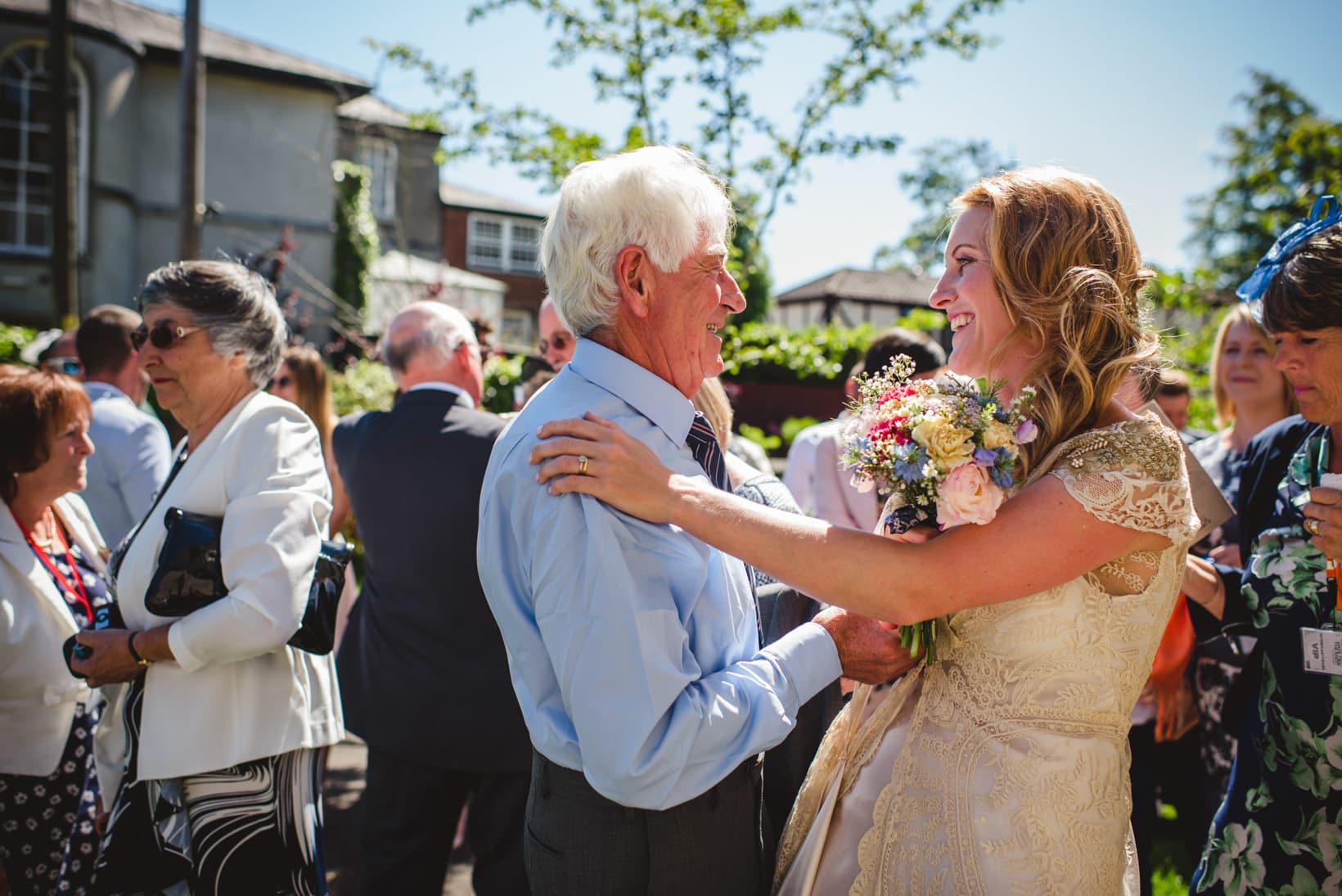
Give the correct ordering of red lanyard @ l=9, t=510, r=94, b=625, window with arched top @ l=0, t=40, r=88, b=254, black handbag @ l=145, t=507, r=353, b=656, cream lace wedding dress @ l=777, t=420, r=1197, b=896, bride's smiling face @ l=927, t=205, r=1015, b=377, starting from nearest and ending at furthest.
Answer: cream lace wedding dress @ l=777, t=420, r=1197, b=896, bride's smiling face @ l=927, t=205, r=1015, b=377, black handbag @ l=145, t=507, r=353, b=656, red lanyard @ l=9, t=510, r=94, b=625, window with arched top @ l=0, t=40, r=88, b=254

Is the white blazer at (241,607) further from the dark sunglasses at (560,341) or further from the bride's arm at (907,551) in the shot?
the dark sunglasses at (560,341)

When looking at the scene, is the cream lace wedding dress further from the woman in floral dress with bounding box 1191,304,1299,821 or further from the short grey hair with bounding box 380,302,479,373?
the short grey hair with bounding box 380,302,479,373

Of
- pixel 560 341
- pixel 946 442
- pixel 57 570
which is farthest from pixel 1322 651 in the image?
pixel 57 570

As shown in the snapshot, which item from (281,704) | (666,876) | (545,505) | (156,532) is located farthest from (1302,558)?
(156,532)

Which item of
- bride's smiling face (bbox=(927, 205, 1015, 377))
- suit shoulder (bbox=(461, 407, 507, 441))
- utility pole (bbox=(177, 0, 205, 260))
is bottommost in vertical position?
suit shoulder (bbox=(461, 407, 507, 441))

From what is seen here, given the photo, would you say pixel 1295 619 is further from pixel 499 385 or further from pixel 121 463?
pixel 499 385

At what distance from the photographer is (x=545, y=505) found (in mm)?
1719

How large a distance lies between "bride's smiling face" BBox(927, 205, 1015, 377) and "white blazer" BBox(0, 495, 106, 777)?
3191mm

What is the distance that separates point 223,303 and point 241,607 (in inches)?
41.4

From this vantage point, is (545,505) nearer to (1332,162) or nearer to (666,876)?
(666,876)

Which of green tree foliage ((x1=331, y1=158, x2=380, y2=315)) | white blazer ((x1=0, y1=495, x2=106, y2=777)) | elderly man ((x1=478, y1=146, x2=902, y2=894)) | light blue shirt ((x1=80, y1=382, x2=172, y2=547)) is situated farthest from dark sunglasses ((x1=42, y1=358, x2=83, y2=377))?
green tree foliage ((x1=331, y1=158, x2=380, y2=315))

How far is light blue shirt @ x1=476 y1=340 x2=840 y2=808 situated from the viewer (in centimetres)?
160

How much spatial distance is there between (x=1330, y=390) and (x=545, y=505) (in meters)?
2.23

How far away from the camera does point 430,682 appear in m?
3.41
